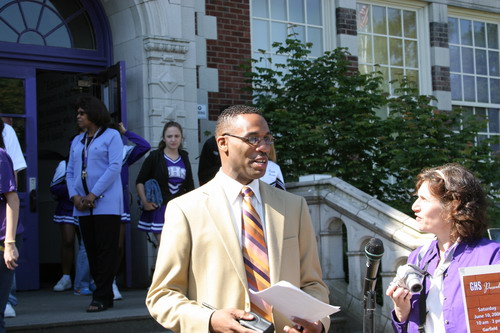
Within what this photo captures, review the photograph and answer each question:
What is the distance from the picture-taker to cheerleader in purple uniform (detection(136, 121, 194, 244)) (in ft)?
27.6

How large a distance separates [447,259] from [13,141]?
416cm

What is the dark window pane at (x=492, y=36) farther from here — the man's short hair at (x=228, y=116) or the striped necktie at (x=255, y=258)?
the striped necktie at (x=255, y=258)

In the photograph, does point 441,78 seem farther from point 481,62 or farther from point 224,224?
point 224,224

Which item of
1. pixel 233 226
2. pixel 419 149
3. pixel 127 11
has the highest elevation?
pixel 127 11

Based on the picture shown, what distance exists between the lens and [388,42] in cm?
1330

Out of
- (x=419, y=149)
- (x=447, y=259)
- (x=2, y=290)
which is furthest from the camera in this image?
(x=419, y=149)

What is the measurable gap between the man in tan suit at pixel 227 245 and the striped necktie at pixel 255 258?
0.03m

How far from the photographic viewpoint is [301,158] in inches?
401

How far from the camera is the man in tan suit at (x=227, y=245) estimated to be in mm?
3287

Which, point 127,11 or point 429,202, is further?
point 127,11

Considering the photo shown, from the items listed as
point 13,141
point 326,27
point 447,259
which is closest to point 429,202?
point 447,259

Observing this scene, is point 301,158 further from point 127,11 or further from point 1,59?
point 1,59

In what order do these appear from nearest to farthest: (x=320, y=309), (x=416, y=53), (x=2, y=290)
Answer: (x=320, y=309)
(x=2, y=290)
(x=416, y=53)

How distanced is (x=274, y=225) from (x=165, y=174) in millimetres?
5054
